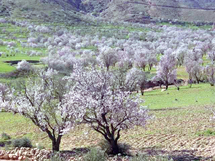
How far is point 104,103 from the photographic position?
14.1 meters

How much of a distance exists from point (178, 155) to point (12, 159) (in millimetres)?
8601

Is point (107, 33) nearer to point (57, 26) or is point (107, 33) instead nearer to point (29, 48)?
point (57, 26)

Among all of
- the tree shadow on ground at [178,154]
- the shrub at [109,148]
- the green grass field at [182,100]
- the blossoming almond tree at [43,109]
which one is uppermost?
the blossoming almond tree at [43,109]

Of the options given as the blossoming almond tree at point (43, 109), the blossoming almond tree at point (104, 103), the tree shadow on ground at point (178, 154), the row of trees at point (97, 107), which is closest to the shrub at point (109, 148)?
the row of trees at point (97, 107)

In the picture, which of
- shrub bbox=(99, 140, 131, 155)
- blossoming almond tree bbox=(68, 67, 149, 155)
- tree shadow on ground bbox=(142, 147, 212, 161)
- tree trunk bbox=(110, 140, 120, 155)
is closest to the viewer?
tree shadow on ground bbox=(142, 147, 212, 161)

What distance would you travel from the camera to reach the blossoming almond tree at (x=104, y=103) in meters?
14.2

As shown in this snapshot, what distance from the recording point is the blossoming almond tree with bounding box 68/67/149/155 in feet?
46.5

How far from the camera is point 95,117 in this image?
14.6 m

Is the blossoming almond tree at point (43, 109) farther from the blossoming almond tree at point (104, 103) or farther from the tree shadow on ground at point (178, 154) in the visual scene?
the tree shadow on ground at point (178, 154)

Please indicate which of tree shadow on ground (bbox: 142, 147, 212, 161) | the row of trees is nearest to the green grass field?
tree shadow on ground (bbox: 142, 147, 212, 161)

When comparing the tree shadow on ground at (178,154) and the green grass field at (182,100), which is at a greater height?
the tree shadow on ground at (178,154)

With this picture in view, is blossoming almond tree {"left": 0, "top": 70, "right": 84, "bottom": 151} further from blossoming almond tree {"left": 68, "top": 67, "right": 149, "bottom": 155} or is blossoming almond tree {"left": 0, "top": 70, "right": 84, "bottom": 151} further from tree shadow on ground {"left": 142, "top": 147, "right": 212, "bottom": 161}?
tree shadow on ground {"left": 142, "top": 147, "right": 212, "bottom": 161}

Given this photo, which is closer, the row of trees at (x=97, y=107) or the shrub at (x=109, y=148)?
the row of trees at (x=97, y=107)

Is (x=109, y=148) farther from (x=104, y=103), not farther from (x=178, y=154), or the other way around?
(x=178, y=154)
